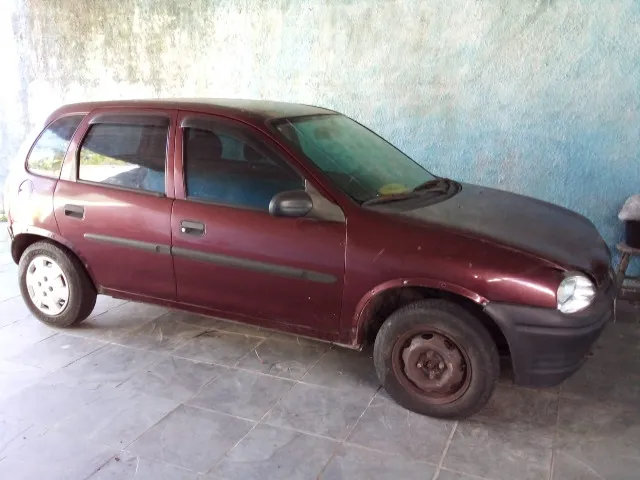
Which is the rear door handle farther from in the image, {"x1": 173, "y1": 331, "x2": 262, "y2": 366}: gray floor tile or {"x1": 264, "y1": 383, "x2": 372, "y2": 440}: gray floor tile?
{"x1": 264, "y1": 383, "x2": 372, "y2": 440}: gray floor tile

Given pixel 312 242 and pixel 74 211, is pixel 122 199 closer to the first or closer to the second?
pixel 74 211

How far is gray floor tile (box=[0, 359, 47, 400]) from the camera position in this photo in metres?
3.71

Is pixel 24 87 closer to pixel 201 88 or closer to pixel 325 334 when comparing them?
pixel 201 88

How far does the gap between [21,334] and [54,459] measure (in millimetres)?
1792

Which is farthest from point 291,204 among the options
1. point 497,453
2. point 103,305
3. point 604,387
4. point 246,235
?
point 103,305

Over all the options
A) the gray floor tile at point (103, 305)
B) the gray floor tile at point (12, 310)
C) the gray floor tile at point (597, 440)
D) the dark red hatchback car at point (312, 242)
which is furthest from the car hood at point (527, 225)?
the gray floor tile at point (12, 310)

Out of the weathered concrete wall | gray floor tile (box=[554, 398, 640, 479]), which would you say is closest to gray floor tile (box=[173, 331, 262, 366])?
gray floor tile (box=[554, 398, 640, 479])

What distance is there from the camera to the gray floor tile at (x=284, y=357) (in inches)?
155

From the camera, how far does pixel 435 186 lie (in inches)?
162

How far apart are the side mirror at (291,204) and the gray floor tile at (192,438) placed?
1222mm

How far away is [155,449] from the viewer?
123 inches

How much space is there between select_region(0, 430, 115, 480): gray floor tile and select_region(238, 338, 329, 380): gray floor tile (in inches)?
45.8

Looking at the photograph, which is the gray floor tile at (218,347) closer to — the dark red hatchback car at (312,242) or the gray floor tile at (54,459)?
the dark red hatchback car at (312,242)

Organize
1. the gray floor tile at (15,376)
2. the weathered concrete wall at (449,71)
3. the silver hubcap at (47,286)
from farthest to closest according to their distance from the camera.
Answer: the weathered concrete wall at (449,71)
the silver hubcap at (47,286)
the gray floor tile at (15,376)
